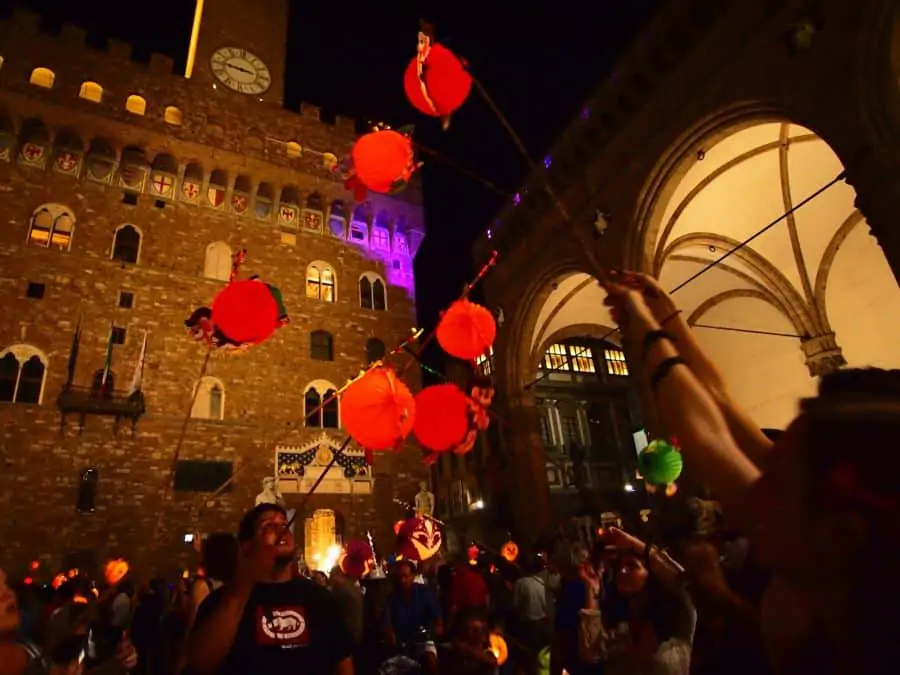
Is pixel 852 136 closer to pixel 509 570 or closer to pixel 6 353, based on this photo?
pixel 509 570

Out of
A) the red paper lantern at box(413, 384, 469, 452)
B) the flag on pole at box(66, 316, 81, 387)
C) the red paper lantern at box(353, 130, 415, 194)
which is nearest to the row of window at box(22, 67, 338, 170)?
the flag on pole at box(66, 316, 81, 387)

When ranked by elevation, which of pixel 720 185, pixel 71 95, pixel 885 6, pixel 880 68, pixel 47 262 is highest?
pixel 71 95

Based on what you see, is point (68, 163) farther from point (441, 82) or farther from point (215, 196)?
point (441, 82)

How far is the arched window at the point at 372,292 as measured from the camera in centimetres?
1956

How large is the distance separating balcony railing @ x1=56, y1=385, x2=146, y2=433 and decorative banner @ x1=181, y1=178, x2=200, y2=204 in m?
6.78

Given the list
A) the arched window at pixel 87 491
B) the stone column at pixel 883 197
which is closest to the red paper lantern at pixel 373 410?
the stone column at pixel 883 197

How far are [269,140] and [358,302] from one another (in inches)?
258

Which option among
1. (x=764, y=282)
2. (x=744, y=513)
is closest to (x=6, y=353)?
(x=744, y=513)

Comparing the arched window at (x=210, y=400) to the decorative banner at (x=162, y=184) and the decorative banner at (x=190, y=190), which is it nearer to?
the decorative banner at (x=190, y=190)

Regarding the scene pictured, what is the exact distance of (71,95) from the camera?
15.8 m

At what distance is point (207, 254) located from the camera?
1712 centimetres

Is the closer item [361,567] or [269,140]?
[361,567]

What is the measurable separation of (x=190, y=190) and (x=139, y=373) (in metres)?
6.67

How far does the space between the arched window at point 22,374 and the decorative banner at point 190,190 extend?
646 cm
